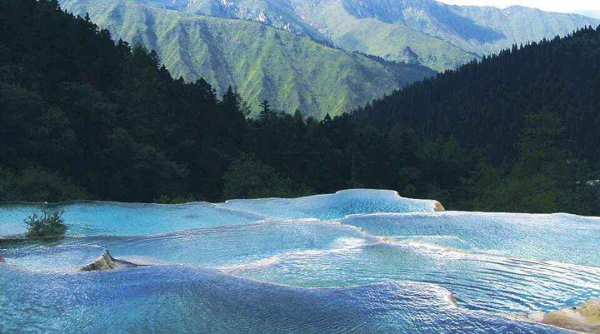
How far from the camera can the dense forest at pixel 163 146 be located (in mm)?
36500

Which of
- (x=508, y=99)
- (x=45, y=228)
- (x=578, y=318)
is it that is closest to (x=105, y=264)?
(x=45, y=228)

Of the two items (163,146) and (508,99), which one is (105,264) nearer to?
(163,146)

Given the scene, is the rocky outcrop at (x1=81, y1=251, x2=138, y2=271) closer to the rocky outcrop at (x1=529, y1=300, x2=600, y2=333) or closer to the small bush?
the small bush

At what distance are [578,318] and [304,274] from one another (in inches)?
237

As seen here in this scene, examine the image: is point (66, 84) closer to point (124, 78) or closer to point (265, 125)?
point (124, 78)

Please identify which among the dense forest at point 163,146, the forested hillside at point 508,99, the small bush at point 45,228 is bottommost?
the small bush at point 45,228

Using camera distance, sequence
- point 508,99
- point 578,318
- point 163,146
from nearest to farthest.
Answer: point 578,318, point 163,146, point 508,99

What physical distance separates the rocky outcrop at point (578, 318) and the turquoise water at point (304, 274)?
0.66 m

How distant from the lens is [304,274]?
1255 cm

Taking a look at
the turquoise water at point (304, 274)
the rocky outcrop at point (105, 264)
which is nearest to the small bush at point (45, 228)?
the turquoise water at point (304, 274)

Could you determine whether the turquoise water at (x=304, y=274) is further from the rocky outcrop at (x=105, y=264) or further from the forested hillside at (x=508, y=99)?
the forested hillside at (x=508, y=99)

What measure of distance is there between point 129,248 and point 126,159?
24.9 m

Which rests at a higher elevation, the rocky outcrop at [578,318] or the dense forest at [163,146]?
the dense forest at [163,146]

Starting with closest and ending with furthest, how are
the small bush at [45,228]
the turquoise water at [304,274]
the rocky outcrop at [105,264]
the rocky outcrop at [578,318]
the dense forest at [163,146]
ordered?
the rocky outcrop at [578,318] < the turquoise water at [304,274] < the rocky outcrop at [105,264] < the small bush at [45,228] < the dense forest at [163,146]
